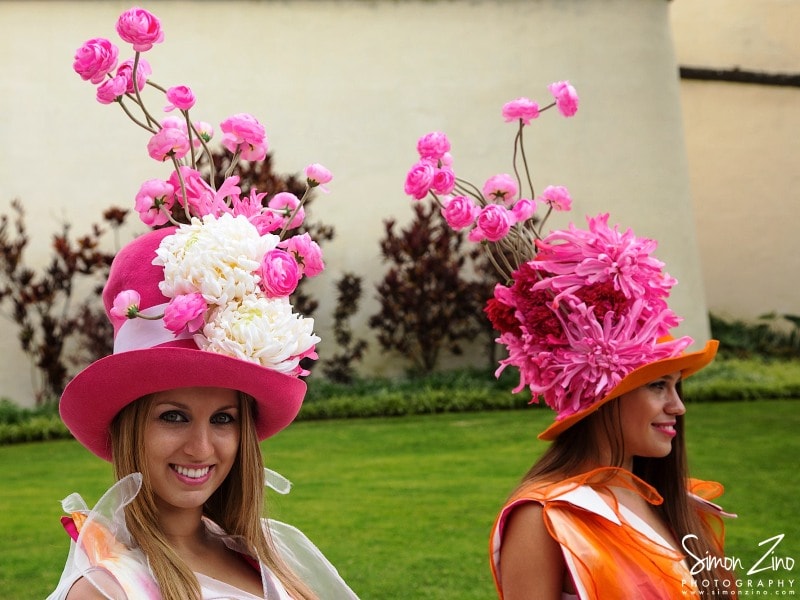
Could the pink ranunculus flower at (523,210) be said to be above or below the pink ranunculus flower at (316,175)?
below

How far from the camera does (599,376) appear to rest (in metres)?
2.90

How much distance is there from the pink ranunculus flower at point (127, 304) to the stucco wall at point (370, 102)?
816 centimetres

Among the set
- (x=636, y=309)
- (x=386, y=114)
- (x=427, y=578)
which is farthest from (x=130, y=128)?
(x=636, y=309)

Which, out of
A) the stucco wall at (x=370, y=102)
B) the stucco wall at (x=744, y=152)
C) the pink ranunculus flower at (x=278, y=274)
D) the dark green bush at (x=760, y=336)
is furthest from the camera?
the stucco wall at (x=744, y=152)

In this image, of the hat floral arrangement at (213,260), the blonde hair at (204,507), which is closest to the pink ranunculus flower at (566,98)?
the hat floral arrangement at (213,260)

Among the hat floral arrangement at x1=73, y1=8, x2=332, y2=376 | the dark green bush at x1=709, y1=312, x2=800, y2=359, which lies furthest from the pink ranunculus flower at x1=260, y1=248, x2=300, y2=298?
the dark green bush at x1=709, y1=312, x2=800, y2=359

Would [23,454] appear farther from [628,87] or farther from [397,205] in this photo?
[628,87]

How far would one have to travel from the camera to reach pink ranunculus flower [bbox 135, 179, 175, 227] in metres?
2.39

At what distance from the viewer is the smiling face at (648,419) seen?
9.58 ft

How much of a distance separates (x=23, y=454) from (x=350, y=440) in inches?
91.0

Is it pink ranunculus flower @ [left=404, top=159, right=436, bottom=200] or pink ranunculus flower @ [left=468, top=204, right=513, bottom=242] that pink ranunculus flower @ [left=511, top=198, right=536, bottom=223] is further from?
pink ranunculus flower @ [left=404, top=159, right=436, bottom=200]

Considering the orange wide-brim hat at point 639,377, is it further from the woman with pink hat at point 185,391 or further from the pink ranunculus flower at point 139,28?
the pink ranunculus flower at point 139,28

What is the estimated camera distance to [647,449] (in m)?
2.92

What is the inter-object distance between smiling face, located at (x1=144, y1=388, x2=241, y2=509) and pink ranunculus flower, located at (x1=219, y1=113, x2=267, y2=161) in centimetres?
59
